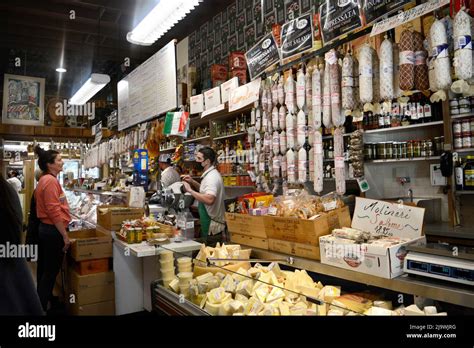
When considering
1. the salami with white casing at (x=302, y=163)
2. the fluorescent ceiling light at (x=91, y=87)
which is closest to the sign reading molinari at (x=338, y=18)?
the salami with white casing at (x=302, y=163)

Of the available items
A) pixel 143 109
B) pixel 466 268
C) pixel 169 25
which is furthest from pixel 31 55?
pixel 466 268

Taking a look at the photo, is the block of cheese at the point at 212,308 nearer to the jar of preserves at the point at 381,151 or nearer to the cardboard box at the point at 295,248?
the cardboard box at the point at 295,248

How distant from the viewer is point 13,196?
4.45 ft

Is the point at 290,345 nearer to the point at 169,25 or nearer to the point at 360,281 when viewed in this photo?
the point at 360,281

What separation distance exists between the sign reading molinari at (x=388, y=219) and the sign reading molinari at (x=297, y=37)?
1.33 meters

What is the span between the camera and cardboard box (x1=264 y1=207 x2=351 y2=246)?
6.75 feet

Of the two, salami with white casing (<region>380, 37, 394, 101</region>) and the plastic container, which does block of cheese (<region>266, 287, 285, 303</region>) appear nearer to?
A: the plastic container

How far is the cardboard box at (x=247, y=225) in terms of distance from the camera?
95.2 inches

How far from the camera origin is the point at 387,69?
214cm

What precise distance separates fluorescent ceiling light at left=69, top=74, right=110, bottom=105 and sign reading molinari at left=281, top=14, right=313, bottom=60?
12.7ft

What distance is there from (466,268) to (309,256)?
826 mm

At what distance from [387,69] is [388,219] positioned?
0.91m

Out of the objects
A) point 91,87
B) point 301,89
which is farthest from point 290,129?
point 91,87

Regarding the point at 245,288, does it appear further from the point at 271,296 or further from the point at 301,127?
the point at 301,127
